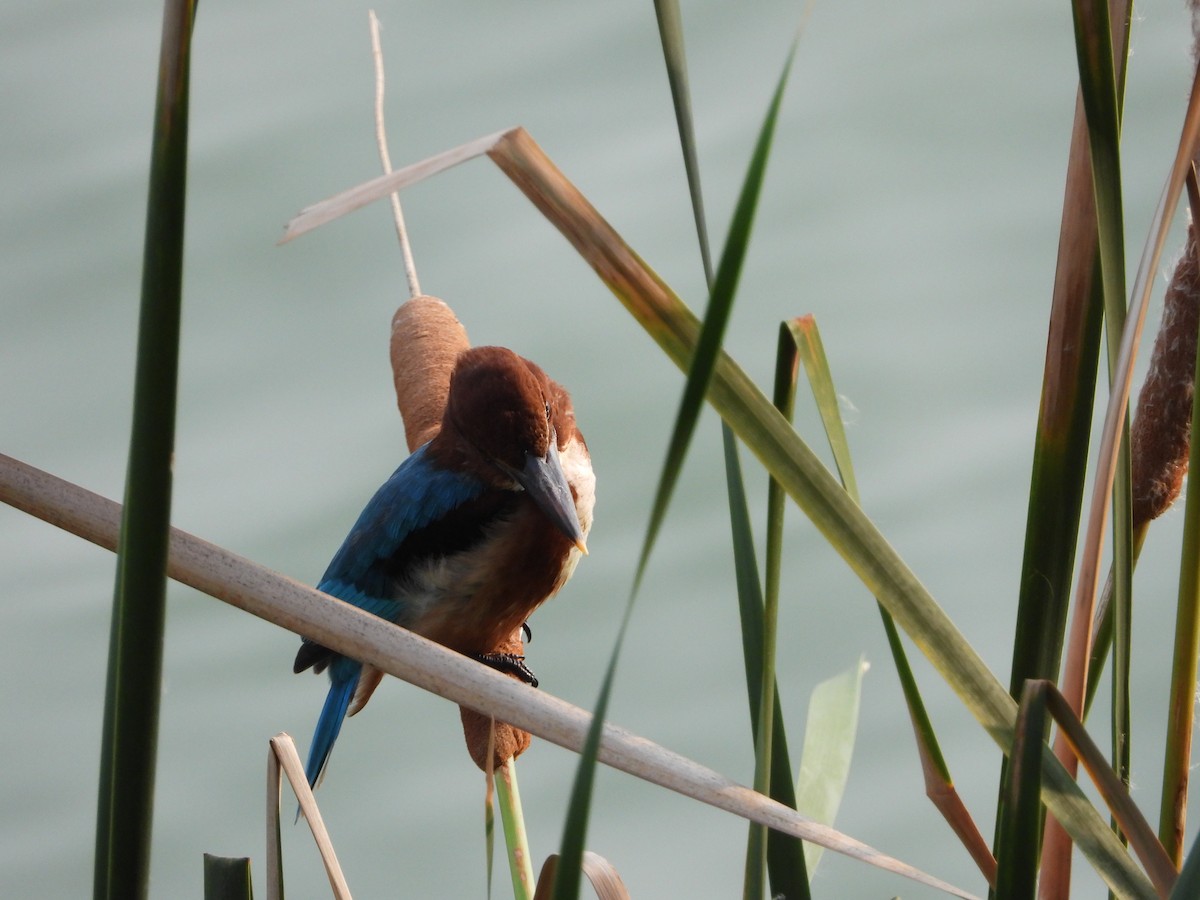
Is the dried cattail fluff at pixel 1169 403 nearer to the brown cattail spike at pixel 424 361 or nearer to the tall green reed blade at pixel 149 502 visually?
the tall green reed blade at pixel 149 502

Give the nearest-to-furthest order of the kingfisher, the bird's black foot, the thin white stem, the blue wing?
1. the thin white stem
2. the kingfisher
3. the blue wing
4. the bird's black foot

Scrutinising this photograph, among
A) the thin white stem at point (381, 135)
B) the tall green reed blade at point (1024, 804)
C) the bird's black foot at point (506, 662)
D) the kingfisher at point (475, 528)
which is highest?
the thin white stem at point (381, 135)

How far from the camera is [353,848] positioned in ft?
9.70

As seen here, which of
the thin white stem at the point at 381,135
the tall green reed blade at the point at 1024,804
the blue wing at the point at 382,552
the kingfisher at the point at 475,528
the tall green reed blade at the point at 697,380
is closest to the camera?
the tall green reed blade at the point at 697,380

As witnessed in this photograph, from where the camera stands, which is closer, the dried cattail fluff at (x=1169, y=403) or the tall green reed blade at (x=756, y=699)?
the tall green reed blade at (x=756, y=699)

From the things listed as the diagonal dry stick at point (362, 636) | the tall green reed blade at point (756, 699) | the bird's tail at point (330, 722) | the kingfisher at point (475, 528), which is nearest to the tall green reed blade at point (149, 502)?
the diagonal dry stick at point (362, 636)

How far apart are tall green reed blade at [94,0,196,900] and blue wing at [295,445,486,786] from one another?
1.33 metres

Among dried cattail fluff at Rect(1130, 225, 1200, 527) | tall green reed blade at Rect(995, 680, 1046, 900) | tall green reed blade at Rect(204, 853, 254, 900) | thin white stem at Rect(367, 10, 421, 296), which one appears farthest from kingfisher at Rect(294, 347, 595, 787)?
tall green reed blade at Rect(995, 680, 1046, 900)

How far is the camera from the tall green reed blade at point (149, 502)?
21.6 inches

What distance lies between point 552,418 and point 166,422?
144cm

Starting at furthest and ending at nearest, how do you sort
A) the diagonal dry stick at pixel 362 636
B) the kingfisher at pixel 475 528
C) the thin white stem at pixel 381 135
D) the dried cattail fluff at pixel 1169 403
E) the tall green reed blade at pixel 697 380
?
the kingfisher at pixel 475 528 < the thin white stem at pixel 381 135 < the dried cattail fluff at pixel 1169 403 < the diagonal dry stick at pixel 362 636 < the tall green reed blade at pixel 697 380

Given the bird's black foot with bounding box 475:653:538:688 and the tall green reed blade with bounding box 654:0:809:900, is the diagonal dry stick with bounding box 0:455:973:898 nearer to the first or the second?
the tall green reed blade with bounding box 654:0:809:900

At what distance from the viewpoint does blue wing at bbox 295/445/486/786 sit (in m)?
1.99

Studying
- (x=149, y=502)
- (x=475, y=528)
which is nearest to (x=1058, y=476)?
(x=149, y=502)
